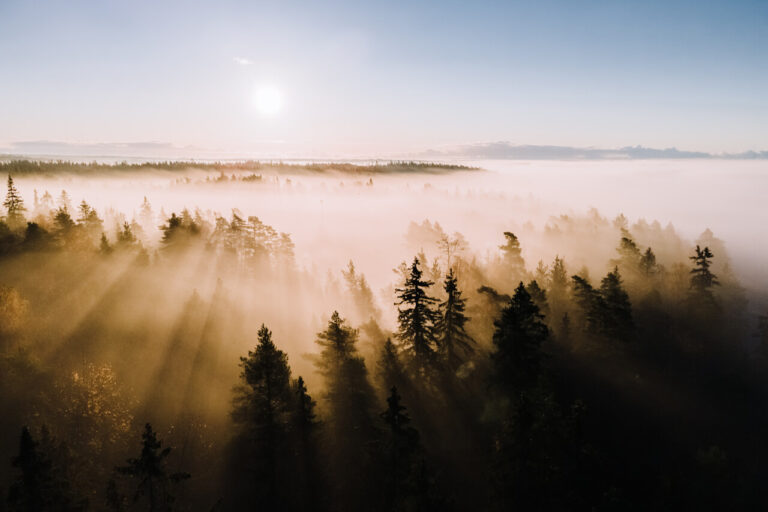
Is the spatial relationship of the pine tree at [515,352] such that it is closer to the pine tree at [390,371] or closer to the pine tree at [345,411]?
the pine tree at [345,411]

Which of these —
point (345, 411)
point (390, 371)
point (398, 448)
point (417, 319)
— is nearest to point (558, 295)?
point (417, 319)

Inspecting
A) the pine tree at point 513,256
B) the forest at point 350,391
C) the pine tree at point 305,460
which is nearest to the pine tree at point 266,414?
the forest at point 350,391

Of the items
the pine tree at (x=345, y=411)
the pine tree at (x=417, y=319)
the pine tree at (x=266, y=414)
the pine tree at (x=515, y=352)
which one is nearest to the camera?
A: the pine tree at (x=266, y=414)

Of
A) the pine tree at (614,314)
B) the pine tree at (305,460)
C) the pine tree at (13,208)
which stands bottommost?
the pine tree at (305,460)

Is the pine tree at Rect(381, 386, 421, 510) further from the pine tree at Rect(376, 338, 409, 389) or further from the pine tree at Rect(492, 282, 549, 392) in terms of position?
the pine tree at Rect(376, 338, 409, 389)

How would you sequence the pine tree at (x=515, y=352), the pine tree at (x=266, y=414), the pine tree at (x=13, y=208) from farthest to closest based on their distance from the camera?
the pine tree at (x=13, y=208), the pine tree at (x=515, y=352), the pine tree at (x=266, y=414)

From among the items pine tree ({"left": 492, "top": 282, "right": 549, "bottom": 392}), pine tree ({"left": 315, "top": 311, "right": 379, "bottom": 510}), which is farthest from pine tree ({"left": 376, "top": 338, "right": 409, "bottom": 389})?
pine tree ({"left": 492, "top": 282, "right": 549, "bottom": 392})

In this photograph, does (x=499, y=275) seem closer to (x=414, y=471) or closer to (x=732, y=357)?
(x=732, y=357)

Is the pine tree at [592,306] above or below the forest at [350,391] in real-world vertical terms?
above

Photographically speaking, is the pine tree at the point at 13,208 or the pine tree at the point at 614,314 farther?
the pine tree at the point at 13,208
